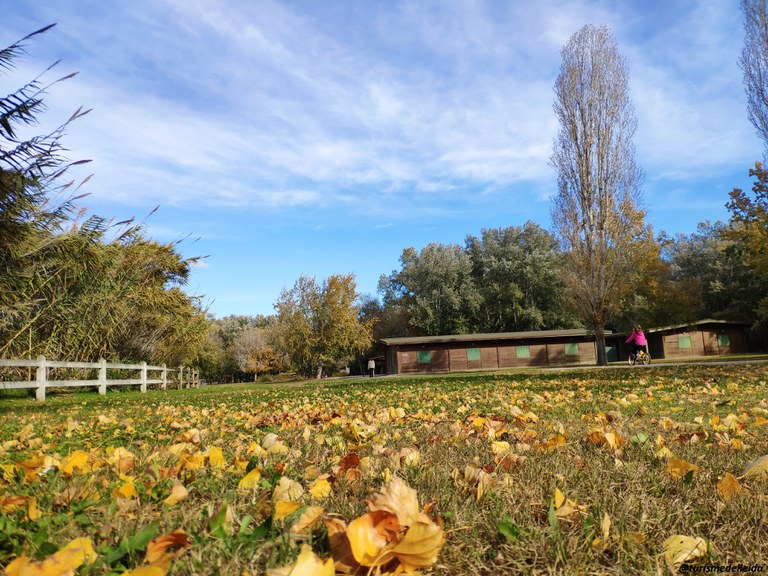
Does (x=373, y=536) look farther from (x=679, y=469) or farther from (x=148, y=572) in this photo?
(x=679, y=469)

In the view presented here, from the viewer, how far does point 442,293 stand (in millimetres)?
46344

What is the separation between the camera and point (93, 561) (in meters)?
1.07

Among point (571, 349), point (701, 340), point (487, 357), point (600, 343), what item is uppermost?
point (600, 343)

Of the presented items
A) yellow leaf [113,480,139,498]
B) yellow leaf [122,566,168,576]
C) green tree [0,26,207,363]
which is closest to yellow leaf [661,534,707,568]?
yellow leaf [122,566,168,576]

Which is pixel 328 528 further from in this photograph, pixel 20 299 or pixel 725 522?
pixel 20 299

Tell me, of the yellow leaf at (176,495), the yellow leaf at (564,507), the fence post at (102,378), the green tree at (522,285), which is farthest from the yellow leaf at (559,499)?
the green tree at (522,285)

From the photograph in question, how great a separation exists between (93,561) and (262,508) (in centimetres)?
49

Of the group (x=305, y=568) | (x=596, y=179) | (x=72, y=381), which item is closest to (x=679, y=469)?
(x=305, y=568)

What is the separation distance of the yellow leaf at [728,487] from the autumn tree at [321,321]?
3512cm

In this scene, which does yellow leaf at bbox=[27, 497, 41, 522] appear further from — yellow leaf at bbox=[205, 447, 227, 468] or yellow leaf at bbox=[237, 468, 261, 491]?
yellow leaf at bbox=[205, 447, 227, 468]

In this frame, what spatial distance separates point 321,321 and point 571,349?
1806 centimetres

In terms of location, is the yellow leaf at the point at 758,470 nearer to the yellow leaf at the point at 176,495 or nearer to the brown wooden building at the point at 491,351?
the yellow leaf at the point at 176,495

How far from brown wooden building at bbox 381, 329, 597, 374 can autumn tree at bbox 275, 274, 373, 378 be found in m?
3.91

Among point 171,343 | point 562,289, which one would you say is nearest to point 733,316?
point 562,289
